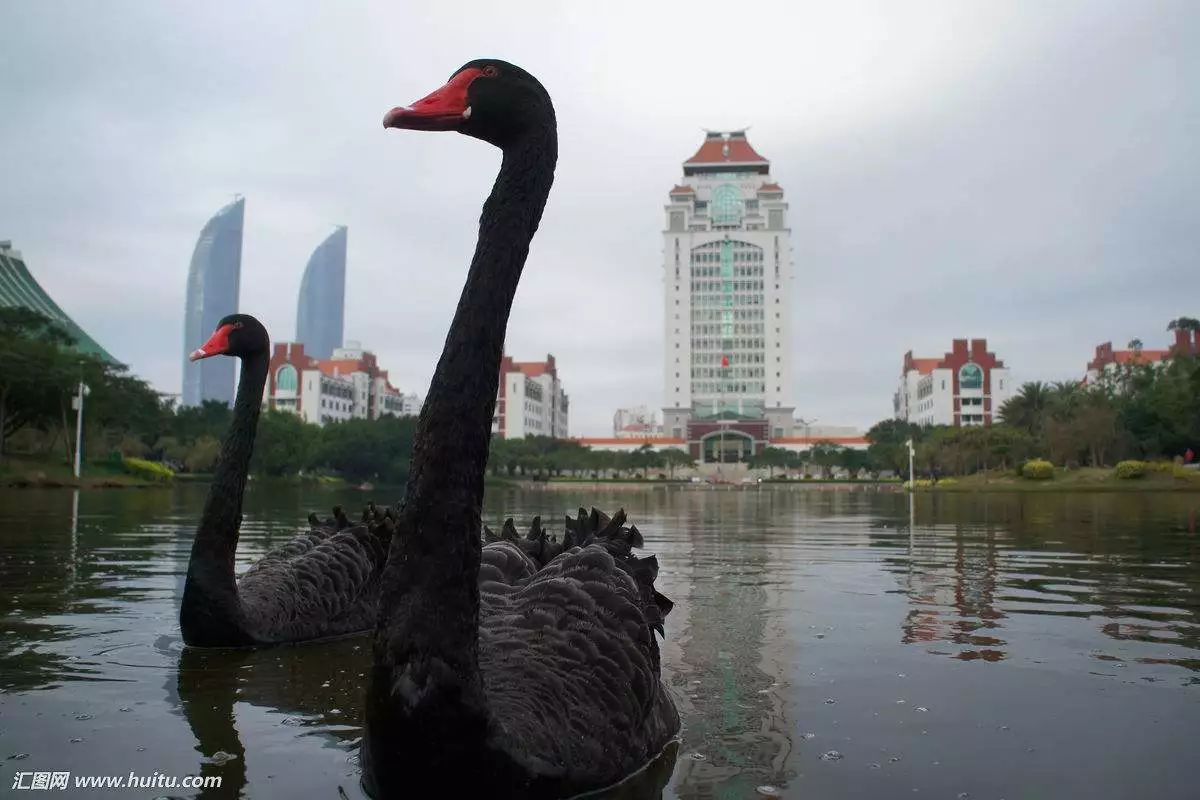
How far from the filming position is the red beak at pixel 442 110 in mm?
2525

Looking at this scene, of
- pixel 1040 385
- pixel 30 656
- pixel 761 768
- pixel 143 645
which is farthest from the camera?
pixel 1040 385

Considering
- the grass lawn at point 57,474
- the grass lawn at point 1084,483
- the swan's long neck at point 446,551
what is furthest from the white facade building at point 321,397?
the swan's long neck at point 446,551

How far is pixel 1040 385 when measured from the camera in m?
72.1

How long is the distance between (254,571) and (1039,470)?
50.1 meters

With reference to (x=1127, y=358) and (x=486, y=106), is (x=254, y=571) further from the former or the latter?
(x=1127, y=358)

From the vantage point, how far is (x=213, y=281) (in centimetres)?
18575

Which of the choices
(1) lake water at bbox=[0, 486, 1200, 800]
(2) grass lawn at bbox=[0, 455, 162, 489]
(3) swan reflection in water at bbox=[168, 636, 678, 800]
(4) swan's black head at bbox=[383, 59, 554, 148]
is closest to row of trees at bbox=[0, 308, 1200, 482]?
(2) grass lawn at bbox=[0, 455, 162, 489]

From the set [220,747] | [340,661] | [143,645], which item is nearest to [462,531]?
[220,747]

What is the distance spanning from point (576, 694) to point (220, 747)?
4.91 feet

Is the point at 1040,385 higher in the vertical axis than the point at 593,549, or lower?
higher

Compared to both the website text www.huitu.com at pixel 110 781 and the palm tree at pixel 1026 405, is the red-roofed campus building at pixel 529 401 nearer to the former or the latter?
the palm tree at pixel 1026 405

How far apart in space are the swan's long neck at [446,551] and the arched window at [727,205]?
12392 centimetres

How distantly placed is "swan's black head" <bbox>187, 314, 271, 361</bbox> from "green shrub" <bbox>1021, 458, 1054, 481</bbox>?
50.3 m

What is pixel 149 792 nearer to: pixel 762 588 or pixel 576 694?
pixel 576 694
